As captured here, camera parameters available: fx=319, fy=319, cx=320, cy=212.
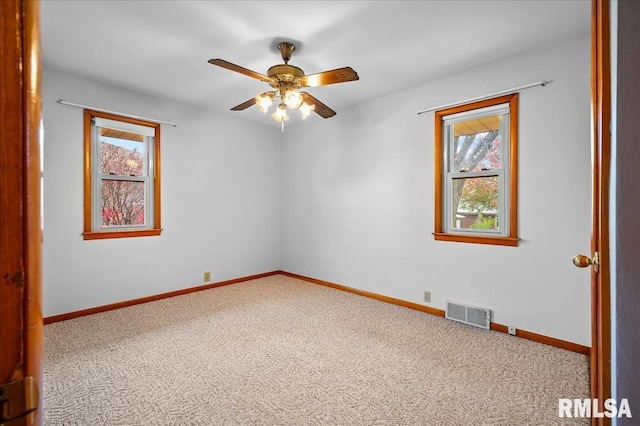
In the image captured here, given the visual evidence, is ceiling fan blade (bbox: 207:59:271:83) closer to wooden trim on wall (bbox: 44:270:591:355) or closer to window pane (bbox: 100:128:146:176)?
window pane (bbox: 100:128:146:176)

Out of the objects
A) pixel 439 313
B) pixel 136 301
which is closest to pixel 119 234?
pixel 136 301

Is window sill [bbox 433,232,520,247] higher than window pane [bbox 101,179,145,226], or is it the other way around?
window pane [bbox 101,179,145,226]

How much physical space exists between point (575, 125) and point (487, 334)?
189 cm

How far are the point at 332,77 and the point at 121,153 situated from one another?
8.94 ft

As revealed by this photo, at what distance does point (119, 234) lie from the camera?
3.55m

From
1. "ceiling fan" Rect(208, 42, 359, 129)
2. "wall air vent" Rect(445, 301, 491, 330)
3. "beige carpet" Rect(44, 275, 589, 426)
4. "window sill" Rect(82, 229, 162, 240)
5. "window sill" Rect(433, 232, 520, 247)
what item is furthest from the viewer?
"window sill" Rect(82, 229, 162, 240)

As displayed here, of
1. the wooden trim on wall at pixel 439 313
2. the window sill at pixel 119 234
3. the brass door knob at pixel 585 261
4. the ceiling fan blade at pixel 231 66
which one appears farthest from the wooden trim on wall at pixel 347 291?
the ceiling fan blade at pixel 231 66

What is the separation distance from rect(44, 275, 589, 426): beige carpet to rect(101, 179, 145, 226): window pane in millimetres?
1036

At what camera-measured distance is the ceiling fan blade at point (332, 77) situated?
221 cm

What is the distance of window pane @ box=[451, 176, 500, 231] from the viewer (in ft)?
10.2

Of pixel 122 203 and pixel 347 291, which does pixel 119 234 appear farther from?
pixel 347 291

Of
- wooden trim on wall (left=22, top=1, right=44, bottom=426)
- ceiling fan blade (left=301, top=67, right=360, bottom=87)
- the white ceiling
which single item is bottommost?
wooden trim on wall (left=22, top=1, right=44, bottom=426)

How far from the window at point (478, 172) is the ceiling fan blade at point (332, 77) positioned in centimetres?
147

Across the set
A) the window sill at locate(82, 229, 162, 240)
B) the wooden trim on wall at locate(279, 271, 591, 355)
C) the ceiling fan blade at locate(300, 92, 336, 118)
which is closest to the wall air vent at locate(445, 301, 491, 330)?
the wooden trim on wall at locate(279, 271, 591, 355)
